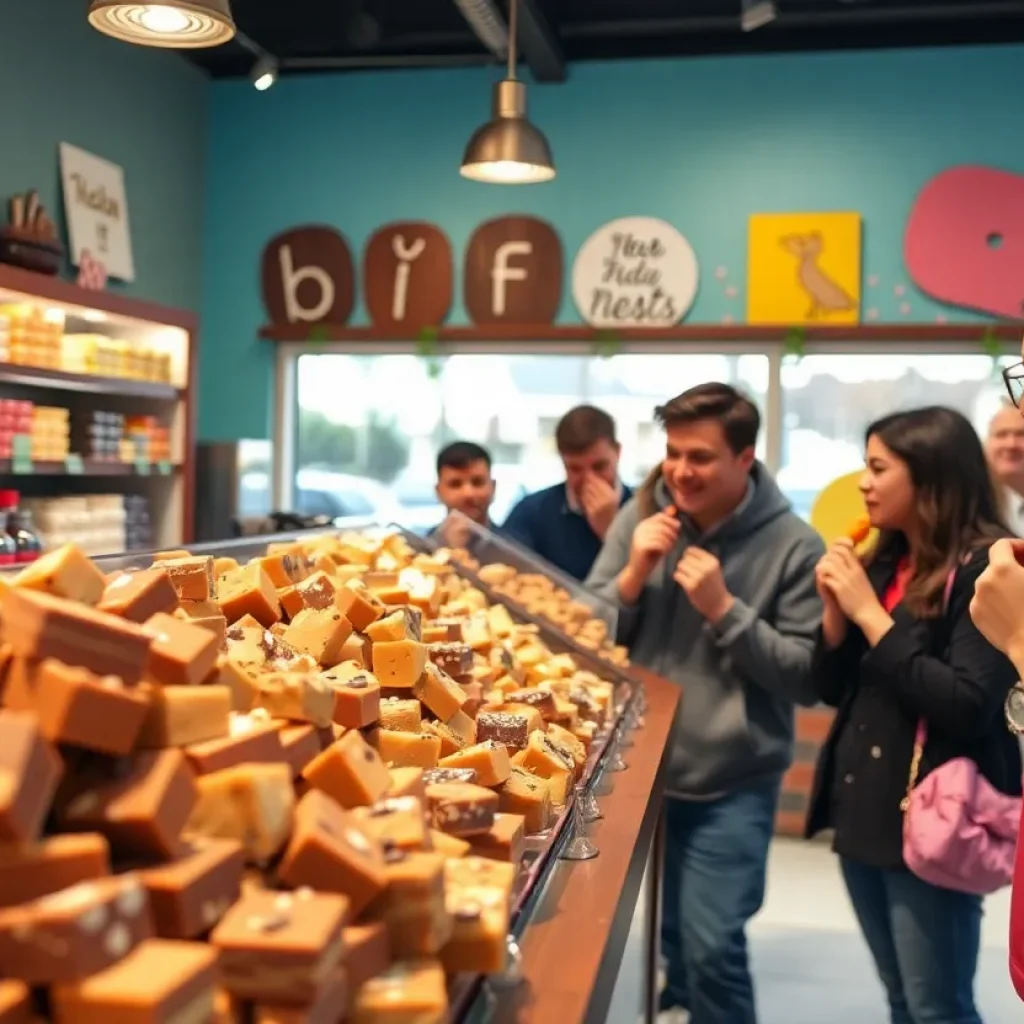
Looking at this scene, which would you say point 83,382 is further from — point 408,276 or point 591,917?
point 591,917

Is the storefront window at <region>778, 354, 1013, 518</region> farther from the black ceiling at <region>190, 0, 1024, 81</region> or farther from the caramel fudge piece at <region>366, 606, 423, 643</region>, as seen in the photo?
the caramel fudge piece at <region>366, 606, 423, 643</region>

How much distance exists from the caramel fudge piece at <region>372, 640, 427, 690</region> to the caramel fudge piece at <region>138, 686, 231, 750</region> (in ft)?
1.94

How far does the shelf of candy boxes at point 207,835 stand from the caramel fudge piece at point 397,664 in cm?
21

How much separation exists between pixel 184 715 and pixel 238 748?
54 mm

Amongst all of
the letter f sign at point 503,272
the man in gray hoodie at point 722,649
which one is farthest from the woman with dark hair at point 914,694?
the letter f sign at point 503,272

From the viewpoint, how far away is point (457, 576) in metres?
2.77

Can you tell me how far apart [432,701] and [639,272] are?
4.22m

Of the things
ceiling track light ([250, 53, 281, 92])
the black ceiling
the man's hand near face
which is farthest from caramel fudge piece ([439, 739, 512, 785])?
the black ceiling

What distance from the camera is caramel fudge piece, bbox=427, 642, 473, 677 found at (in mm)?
1850

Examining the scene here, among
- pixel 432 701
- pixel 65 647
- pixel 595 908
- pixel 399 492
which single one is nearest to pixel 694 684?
pixel 432 701

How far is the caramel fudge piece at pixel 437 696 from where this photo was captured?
1625mm

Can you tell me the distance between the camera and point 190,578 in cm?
150

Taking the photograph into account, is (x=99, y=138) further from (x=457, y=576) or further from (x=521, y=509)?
(x=457, y=576)

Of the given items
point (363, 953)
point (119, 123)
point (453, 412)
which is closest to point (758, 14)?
point (453, 412)
